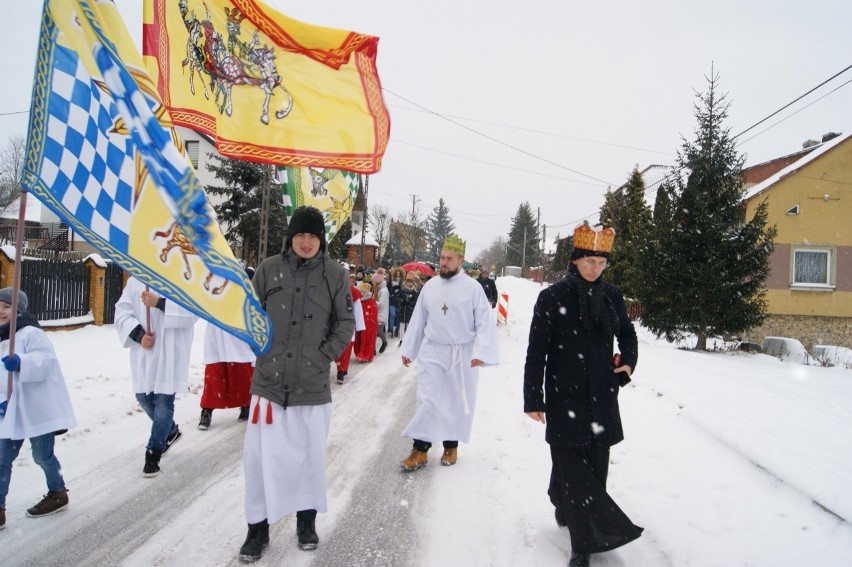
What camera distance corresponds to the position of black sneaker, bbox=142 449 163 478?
4406 millimetres

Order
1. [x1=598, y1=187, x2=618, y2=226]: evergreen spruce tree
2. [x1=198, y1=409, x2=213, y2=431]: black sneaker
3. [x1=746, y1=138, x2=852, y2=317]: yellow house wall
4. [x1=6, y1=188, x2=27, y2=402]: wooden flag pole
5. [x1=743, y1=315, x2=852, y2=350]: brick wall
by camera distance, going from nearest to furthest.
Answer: [x1=6, y1=188, x2=27, y2=402]: wooden flag pole, [x1=198, y1=409, x2=213, y2=431]: black sneaker, [x1=746, y1=138, x2=852, y2=317]: yellow house wall, [x1=743, y1=315, x2=852, y2=350]: brick wall, [x1=598, y1=187, x2=618, y2=226]: evergreen spruce tree

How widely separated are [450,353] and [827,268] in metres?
21.0

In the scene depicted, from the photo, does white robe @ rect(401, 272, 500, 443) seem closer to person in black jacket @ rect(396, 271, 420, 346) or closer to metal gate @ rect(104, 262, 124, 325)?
person in black jacket @ rect(396, 271, 420, 346)

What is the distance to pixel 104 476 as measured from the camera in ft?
14.3

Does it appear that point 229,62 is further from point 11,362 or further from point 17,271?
point 11,362

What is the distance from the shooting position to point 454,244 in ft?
18.0

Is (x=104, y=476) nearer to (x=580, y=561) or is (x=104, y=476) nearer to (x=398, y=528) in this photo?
(x=398, y=528)

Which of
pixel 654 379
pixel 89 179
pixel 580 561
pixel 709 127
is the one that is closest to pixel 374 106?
pixel 89 179

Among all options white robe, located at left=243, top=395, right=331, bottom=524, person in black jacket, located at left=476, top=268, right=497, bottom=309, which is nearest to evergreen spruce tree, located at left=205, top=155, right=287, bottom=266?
person in black jacket, located at left=476, top=268, right=497, bottom=309

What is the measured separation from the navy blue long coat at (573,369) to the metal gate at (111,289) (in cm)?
1280

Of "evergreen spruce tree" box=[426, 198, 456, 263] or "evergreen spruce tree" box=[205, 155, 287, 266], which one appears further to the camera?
"evergreen spruce tree" box=[426, 198, 456, 263]

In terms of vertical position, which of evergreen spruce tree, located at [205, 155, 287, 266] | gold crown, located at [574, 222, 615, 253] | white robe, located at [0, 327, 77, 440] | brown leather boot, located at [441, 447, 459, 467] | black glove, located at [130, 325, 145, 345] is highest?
evergreen spruce tree, located at [205, 155, 287, 266]

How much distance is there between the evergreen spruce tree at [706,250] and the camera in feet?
43.2

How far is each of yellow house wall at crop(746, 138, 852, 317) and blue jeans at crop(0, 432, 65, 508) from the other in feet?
72.6
